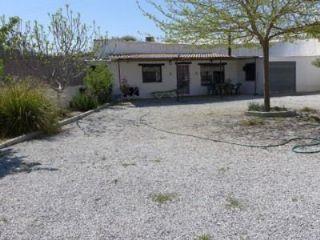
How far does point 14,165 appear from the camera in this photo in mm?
6816

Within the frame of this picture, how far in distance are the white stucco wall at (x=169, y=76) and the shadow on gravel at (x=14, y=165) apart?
49.6 ft

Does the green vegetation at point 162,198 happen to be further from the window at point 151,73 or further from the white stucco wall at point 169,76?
the window at point 151,73

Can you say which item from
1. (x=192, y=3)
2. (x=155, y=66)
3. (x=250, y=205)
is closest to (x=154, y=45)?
(x=155, y=66)

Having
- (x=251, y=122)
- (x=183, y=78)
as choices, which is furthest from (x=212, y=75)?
(x=251, y=122)

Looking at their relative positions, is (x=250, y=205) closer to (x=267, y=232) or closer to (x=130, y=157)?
(x=267, y=232)

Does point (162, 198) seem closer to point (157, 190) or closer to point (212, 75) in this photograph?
point (157, 190)

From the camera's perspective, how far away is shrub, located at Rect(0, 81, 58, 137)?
962 cm

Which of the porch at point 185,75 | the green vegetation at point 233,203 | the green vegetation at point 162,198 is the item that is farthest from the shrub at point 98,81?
the green vegetation at point 233,203

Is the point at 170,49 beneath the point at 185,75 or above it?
above

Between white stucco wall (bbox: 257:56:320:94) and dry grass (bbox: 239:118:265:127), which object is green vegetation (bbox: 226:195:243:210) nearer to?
dry grass (bbox: 239:118:265:127)

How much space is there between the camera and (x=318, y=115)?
1285 cm

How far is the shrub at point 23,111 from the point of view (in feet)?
31.6

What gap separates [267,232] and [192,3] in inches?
353

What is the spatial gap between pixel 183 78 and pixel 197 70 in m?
1.02
